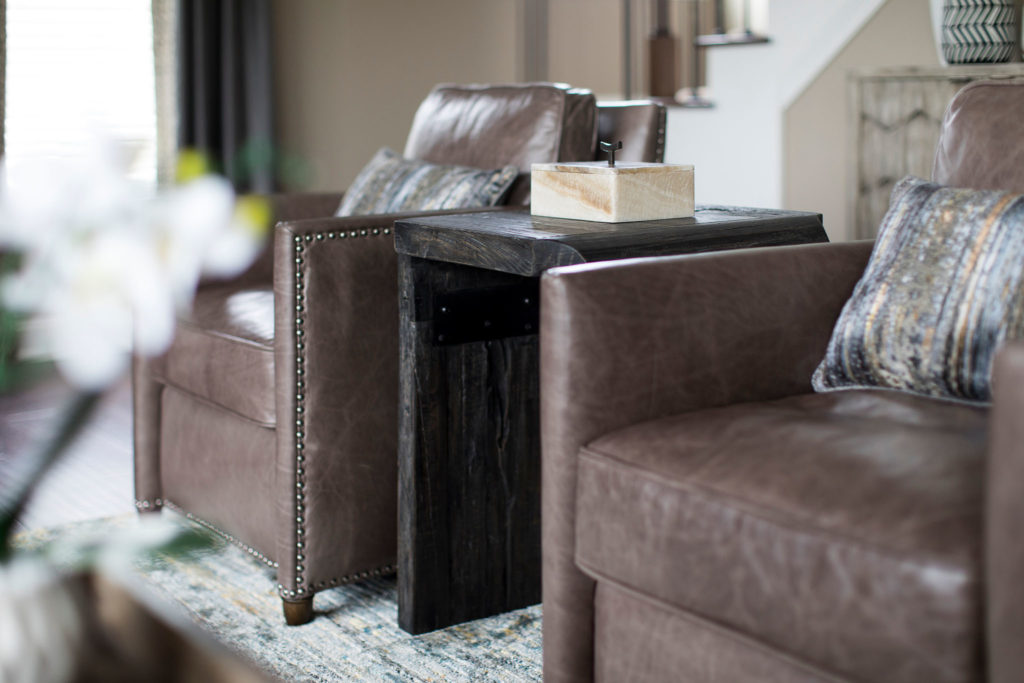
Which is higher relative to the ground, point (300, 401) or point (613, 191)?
point (613, 191)

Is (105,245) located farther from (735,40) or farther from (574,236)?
(735,40)

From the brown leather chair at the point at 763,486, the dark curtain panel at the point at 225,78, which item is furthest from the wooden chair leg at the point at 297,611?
the dark curtain panel at the point at 225,78

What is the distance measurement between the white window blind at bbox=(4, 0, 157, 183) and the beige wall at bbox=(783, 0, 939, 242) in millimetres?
1966

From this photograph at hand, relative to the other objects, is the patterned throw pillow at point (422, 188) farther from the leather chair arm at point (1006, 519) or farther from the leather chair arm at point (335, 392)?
the leather chair arm at point (1006, 519)

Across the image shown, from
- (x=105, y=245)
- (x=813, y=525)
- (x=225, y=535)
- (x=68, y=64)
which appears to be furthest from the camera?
(x=68, y=64)

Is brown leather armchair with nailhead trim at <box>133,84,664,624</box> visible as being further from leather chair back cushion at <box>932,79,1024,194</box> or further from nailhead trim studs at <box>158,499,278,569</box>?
leather chair back cushion at <box>932,79,1024,194</box>

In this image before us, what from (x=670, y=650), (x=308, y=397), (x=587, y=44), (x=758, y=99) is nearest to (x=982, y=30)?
(x=758, y=99)

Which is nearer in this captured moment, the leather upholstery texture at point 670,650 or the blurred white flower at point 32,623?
the blurred white flower at point 32,623

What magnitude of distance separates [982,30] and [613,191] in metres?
1.33

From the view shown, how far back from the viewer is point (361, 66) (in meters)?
4.27

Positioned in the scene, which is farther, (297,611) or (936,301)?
(297,611)

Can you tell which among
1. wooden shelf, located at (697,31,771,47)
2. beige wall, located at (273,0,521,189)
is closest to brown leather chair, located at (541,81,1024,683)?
wooden shelf, located at (697,31,771,47)

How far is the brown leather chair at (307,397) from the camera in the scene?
170 cm

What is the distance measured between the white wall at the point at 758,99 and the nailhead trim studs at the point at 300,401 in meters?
1.58
